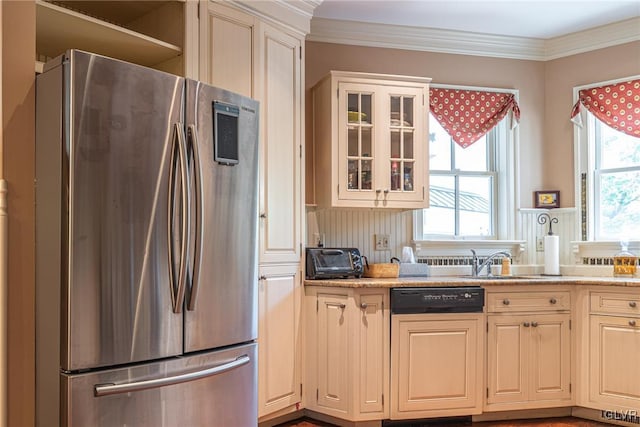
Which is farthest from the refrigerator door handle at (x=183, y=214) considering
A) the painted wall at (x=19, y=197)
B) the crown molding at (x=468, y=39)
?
the crown molding at (x=468, y=39)

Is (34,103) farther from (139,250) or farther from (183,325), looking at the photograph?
(183,325)

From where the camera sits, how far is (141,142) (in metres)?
2.02

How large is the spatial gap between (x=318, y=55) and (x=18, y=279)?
104 inches

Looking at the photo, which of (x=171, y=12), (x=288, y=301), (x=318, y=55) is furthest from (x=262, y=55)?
(x=288, y=301)

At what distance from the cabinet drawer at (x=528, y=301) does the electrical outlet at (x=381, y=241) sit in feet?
2.77

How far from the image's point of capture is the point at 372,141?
12.4 feet

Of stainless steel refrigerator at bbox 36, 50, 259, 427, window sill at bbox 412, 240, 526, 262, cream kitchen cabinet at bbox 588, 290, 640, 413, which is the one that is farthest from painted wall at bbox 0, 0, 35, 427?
cream kitchen cabinet at bbox 588, 290, 640, 413

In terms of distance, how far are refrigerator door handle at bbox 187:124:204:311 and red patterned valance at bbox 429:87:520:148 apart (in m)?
2.46

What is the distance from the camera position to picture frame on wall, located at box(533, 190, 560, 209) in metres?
4.38

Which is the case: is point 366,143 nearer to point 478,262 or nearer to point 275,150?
point 275,150

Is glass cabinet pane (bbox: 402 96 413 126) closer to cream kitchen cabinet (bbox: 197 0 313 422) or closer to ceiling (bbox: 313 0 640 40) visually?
ceiling (bbox: 313 0 640 40)

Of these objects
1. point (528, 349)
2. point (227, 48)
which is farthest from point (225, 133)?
point (528, 349)

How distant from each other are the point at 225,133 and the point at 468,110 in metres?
2.48

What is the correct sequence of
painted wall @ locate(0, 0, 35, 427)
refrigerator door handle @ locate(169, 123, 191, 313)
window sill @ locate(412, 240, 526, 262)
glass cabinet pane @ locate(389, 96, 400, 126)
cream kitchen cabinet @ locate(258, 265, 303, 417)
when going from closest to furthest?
1. painted wall @ locate(0, 0, 35, 427)
2. refrigerator door handle @ locate(169, 123, 191, 313)
3. cream kitchen cabinet @ locate(258, 265, 303, 417)
4. glass cabinet pane @ locate(389, 96, 400, 126)
5. window sill @ locate(412, 240, 526, 262)
